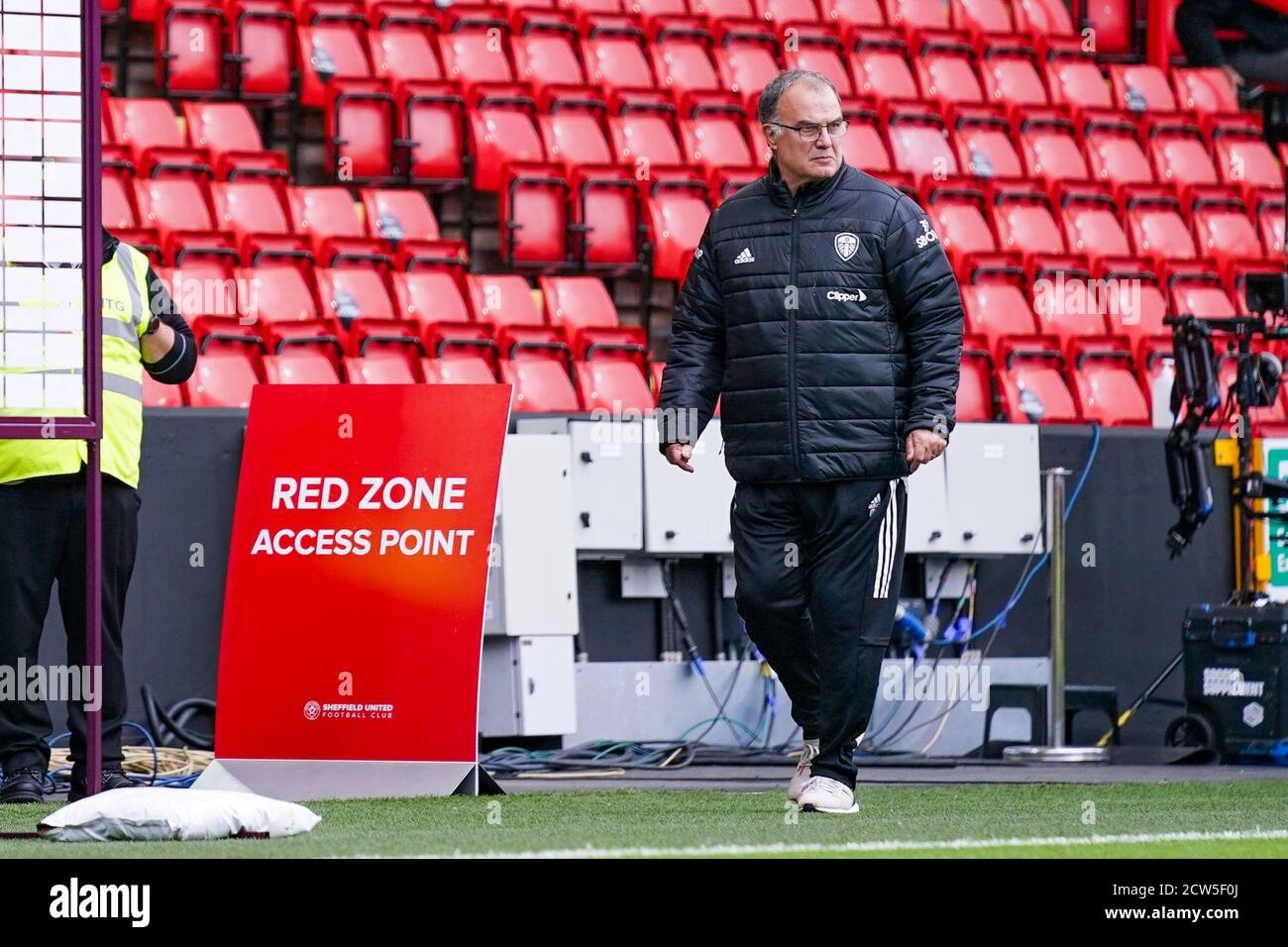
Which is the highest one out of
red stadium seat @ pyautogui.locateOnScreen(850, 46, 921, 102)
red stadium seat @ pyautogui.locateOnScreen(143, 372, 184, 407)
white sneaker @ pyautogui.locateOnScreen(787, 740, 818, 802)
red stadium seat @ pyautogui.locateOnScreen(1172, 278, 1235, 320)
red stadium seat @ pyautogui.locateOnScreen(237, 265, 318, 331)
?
red stadium seat @ pyautogui.locateOnScreen(850, 46, 921, 102)

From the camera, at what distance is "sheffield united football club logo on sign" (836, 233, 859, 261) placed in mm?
5941

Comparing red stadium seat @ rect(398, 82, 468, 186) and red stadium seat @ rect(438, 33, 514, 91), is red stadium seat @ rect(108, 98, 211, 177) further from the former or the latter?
red stadium seat @ rect(438, 33, 514, 91)

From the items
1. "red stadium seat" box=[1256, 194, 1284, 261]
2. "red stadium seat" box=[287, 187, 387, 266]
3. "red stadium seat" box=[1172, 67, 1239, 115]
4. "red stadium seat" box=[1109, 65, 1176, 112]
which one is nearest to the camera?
"red stadium seat" box=[287, 187, 387, 266]

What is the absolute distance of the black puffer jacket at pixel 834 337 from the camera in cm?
589

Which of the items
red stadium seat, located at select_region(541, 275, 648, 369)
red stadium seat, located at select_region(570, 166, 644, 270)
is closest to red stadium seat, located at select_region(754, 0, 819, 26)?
red stadium seat, located at select_region(570, 166, 644, 270)

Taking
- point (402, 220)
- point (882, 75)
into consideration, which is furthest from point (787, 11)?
point (402, 220)

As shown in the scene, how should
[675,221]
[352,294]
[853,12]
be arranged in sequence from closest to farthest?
1. [352,294]
2. [675,221]
3. [853,12]

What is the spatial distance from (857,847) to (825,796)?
1.10m

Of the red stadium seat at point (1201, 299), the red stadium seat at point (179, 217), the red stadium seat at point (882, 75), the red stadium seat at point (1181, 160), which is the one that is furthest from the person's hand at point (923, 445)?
the red stadium seat at point (1181, 160)

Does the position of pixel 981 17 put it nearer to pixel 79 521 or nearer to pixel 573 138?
pixel 573 138

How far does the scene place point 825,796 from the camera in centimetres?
584

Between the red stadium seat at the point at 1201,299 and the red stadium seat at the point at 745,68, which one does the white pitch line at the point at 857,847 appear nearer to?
the red stadium seat at the point at 1201,299

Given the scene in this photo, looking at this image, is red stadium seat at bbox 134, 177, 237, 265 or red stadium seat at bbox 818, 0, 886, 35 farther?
red stadium seat at bbox 818, 0, 886, 35
